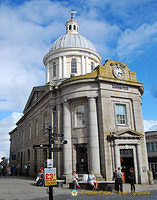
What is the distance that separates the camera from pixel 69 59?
32.3m

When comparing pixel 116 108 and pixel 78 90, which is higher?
pixel 78 90

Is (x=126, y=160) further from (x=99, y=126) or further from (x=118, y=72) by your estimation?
(x=118, y=72)

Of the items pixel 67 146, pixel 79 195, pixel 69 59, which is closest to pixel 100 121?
pixel 67 146

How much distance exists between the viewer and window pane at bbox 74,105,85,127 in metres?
21.2

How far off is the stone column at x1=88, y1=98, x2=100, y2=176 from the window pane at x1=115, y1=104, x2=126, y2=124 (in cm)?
249

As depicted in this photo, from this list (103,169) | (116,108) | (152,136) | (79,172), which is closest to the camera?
(103,169)

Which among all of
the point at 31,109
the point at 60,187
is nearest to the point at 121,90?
the point at 60,187

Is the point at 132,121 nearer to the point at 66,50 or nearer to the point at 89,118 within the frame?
the point at 89,118

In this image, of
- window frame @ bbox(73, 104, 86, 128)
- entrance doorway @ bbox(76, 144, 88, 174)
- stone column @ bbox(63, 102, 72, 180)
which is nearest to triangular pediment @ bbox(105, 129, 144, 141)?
entrance doorway @ bbox(76, 144, 88, 174)

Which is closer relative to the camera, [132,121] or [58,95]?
[132,121]

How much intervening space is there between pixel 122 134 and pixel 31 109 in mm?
17607

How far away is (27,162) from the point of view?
34.7 metres

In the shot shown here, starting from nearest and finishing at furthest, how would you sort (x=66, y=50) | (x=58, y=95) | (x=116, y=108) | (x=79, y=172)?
(x=79, y=172) < (x=116, y=108) < (x=58, y=95) < (x=66, y=50)

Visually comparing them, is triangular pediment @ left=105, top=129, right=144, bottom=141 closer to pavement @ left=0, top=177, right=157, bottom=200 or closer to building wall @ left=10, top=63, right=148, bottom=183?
building wall @ left=10, top=63, right=148, bottom=183
